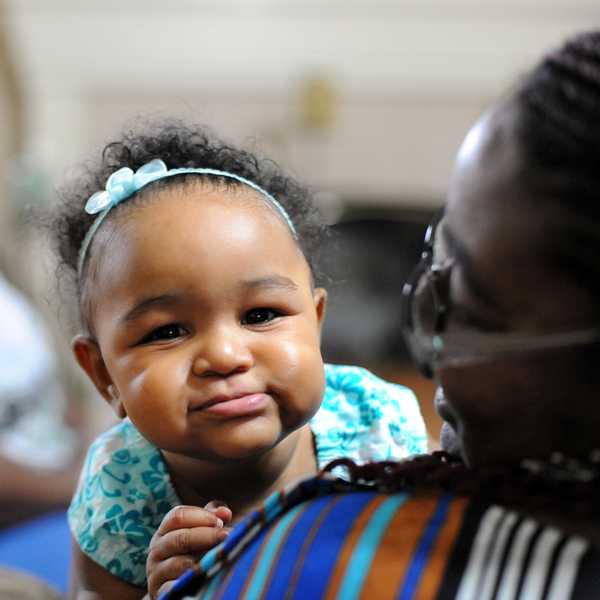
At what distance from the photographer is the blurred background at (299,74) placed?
16.0ft

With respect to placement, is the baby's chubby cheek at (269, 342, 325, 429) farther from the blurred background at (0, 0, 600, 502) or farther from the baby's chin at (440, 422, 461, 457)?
the blurred background at (0, 0, 600, 502)

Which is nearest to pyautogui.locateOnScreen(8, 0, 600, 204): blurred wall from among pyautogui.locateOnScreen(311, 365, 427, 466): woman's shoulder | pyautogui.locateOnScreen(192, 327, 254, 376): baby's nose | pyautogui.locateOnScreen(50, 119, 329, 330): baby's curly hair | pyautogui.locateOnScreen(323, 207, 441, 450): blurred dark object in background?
pyautogui.locateOnScreen(323, 207, 441, 450): blurred dark object in background

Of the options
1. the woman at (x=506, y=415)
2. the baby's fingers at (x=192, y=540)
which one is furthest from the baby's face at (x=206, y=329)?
the woman at (x=506, y=415)

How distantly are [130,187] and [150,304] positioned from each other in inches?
6.6

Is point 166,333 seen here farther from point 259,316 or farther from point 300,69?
point 300,69

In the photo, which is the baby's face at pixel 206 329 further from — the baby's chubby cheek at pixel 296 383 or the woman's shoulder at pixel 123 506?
the woman's shoulder at pixel 123 506

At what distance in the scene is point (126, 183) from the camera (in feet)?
3.35

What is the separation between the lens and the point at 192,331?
3.00ft

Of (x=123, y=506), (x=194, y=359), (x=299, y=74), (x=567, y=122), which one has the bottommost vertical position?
(x=299, y=74)

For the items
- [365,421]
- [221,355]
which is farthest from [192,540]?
[365,421]

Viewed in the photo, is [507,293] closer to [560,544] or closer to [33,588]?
[560,544]

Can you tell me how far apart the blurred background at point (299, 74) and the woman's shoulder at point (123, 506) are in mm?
3770

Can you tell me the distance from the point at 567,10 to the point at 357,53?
3.65ft

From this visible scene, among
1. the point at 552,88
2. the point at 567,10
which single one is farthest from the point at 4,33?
the point at 552,88
